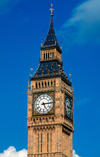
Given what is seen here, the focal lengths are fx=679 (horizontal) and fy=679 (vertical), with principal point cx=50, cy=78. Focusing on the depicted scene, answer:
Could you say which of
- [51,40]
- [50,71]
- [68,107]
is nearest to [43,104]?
[68,107]

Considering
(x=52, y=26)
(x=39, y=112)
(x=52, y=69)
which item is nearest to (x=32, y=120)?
(x=39, y=112)

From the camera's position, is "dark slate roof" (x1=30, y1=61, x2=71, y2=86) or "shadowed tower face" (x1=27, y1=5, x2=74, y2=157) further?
"dark slate roof" (x1=30, y1=61, x2=71, y2=86)

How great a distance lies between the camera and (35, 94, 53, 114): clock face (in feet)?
422

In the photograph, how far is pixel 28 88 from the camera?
433ft

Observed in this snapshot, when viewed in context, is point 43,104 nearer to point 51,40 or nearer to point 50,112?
point 50,112

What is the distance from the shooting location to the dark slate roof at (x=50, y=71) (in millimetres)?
130875

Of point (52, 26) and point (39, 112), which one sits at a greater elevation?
point (52, 26)

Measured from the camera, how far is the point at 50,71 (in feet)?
433

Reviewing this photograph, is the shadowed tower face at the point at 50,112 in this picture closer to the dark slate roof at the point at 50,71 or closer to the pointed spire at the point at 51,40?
the dark slate roof at the point at 50,71

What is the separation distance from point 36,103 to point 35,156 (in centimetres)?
1014

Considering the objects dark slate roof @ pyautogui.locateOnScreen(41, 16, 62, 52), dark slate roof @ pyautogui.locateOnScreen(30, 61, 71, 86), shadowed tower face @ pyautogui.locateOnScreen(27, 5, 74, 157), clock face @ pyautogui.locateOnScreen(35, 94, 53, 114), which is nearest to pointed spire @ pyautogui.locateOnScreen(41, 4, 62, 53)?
dark slate roof @ pyautogui.locateOnScreen(41, 16, 62, 52)

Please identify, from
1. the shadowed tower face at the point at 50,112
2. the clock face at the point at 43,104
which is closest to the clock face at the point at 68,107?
the shadowed tower face at the point at 50,112

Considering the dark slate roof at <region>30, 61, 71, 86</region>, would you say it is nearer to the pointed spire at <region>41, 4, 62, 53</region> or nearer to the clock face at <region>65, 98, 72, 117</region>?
the pointed spire at <region>41, 4, 62, 53</region>

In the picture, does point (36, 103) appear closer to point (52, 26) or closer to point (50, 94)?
point (50, 94)
